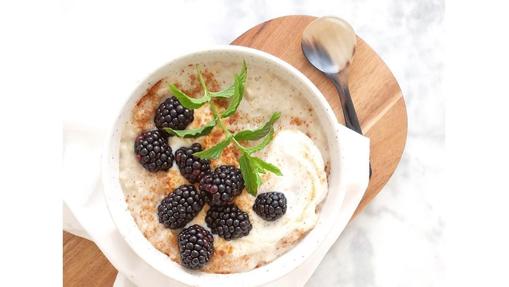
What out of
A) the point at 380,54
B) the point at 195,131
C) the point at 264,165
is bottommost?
the point at 380,54

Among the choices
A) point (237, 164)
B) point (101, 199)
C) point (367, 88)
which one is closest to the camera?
point (237, 164)

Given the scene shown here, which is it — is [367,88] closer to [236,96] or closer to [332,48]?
[332,48]

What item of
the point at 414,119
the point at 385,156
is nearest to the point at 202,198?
the point at 385,156

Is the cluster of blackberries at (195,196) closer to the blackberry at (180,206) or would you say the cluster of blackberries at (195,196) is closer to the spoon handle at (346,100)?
the blackberry at (180,206)

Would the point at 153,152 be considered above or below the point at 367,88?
→ above

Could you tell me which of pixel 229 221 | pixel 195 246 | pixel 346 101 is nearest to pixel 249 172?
pixel 229 221

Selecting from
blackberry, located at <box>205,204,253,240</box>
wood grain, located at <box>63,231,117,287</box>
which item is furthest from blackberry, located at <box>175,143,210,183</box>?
wood grain, located at <box>63,231,117,287</box>
